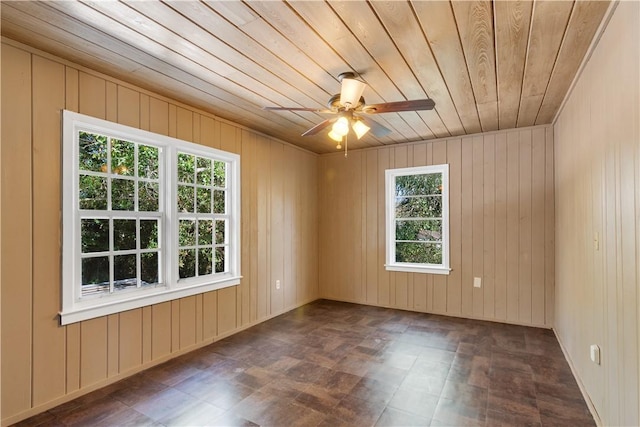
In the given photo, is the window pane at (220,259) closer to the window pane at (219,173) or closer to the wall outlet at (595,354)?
the window pane at (219,173)

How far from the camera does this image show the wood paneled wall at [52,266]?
206 cm

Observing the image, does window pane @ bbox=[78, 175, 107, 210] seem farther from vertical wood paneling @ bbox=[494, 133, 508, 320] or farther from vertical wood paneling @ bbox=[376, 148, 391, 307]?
vertical wood paneling @ bbox=[494, 133, 508, 320]

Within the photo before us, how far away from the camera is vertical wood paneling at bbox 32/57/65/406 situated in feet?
7.14

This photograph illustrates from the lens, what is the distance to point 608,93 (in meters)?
1.84

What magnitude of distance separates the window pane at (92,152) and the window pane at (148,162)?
0.31m

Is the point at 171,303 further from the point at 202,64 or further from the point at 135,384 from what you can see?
the point at 202,64

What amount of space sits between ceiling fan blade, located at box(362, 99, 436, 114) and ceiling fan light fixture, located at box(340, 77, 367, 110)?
0.35ft

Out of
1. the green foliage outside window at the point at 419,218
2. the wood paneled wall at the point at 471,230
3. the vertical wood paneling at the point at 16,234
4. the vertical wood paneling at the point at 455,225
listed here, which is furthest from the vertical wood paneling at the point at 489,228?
the vertical wood paneling at the point at 16,234

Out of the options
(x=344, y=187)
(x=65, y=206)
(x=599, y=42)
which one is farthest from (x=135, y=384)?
(x=599, y=42)

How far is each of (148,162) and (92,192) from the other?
1.89 ft

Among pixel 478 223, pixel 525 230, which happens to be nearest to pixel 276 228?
pixel 478 223

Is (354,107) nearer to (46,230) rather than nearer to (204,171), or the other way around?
(204,171)

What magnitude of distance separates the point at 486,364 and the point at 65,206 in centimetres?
373

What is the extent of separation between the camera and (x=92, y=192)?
2551 millimetres
